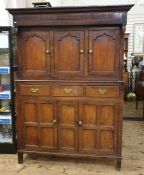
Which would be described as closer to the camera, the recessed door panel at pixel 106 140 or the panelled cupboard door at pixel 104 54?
the panelled cupboard door at pixel 104 54

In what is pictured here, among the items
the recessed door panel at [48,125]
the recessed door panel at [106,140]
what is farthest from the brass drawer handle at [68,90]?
the recessed door panel at [106,140]

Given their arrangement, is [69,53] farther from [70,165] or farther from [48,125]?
[70,165]

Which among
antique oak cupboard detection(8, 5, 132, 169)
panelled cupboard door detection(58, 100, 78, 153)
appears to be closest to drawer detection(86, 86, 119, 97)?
antique oak cupboard detection(8, 5, 132, 169)

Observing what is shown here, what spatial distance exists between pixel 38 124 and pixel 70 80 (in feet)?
2.19

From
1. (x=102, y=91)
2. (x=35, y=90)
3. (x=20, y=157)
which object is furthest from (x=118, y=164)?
(x=35, y=90)

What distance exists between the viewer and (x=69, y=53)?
9.17 ft

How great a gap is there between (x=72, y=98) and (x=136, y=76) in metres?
4.04

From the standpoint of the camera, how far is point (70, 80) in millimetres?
2799

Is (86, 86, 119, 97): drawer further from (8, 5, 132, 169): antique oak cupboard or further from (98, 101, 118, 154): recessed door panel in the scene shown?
(98, 101, 118, 154): recessed door panel

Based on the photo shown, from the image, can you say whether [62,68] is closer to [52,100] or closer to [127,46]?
[52,100]

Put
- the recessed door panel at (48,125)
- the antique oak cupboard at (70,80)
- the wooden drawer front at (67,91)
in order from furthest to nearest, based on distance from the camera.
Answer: the recessed door panel at (48,125) < the wooden drawer front at (67,91) < the antique oak cupboard at (70,80)

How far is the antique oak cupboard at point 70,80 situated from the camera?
2.69m

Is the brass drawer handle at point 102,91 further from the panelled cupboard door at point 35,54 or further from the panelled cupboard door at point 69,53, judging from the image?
the panelled cupboard door at point 35,54

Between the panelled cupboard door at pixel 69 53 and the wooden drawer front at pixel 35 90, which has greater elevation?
the panelled cupboard door at pixel 69 53
